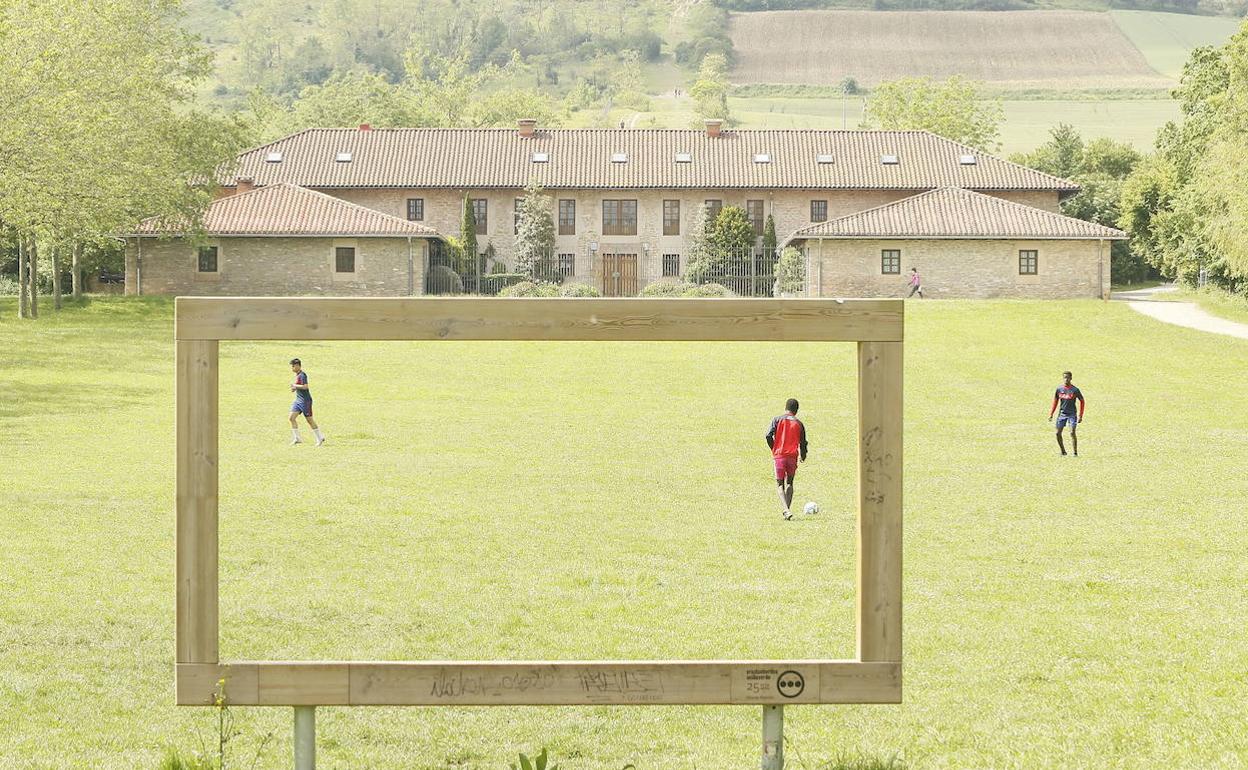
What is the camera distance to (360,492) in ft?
57.9

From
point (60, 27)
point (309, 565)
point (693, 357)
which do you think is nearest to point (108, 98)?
point (60, 27)

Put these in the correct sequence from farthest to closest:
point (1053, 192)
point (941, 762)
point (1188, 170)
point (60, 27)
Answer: point (1053, 192) < point (1188, 170) < point (60, 27) < point (941, 762)

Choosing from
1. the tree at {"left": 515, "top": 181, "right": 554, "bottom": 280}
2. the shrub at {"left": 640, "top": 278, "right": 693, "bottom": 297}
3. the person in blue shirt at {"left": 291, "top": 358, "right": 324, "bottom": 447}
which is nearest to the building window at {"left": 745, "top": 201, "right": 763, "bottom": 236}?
the shrub at {"left": 640, "top": 278, "right": 693, "bottom": 297}

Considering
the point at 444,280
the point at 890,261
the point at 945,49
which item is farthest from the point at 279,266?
the point at 945,49

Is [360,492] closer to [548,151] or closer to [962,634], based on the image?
[962,634]

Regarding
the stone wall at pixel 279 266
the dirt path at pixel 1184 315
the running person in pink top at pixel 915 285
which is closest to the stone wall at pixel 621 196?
the running person in pink top at pixel 915 285

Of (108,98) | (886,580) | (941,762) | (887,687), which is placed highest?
(108,98)

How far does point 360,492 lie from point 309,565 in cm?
510

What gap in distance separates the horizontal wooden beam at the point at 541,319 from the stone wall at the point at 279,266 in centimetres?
4579

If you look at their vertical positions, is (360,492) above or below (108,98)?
below

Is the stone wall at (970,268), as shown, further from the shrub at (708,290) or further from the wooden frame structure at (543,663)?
the wooden frame structure at (543,663)

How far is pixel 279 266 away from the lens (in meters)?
50.9

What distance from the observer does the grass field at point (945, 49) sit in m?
172

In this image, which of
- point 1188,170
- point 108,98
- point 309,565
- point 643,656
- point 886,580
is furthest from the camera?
point 1188,170
